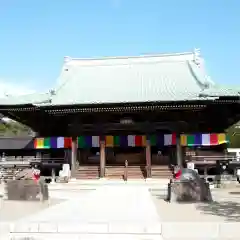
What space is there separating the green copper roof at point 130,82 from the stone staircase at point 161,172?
471 cm

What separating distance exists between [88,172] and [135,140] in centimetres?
377

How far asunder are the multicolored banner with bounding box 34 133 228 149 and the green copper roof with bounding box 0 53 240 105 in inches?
108

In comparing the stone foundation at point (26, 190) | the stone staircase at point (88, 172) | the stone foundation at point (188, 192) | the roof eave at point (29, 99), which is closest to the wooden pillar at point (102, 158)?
the stone staircase at point (88, 172)

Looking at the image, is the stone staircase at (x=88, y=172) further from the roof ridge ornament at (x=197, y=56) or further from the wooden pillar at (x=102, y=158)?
the roof ridge ornament at (x=197, y=56)

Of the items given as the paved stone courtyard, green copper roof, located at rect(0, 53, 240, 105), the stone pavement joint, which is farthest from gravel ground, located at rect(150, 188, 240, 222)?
green copper roof, located at rect(0, 53, 240, 105)

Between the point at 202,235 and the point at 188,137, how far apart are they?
1577 cm

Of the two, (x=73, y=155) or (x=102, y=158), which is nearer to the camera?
(x=102, y=158)

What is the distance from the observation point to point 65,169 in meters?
23.2

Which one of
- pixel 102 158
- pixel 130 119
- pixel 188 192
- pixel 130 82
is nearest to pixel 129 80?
pixel 130 82

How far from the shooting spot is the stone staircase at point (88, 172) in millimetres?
23875

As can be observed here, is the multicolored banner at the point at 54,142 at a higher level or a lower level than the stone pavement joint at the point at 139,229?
higher

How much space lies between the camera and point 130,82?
26531mm

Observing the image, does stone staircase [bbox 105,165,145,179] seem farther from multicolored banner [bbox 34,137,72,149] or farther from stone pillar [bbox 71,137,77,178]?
multicolored banner [bbox 34,137,72,149]

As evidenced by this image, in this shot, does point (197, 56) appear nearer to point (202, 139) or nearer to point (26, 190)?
point (202, 139)
